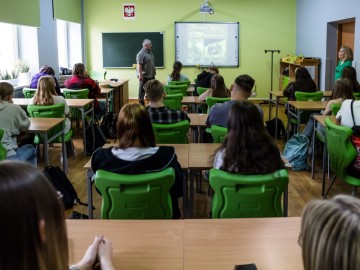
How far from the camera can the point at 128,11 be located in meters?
11.3

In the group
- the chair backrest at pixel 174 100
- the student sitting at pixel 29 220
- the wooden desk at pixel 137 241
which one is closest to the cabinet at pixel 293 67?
the chair backrest at pixel 174 100

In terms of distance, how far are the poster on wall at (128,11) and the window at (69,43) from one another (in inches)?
45.9

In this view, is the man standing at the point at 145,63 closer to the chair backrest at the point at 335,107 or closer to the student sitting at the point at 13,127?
the chair backrest at the point at 335,107

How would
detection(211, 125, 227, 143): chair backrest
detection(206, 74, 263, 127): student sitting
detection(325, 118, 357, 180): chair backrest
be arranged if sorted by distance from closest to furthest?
detection(325, 118, 357, 180): chair backrest → detection(211, 125, 227, 143): chair backrest → detection(206, 74, 263, 127): student sitting

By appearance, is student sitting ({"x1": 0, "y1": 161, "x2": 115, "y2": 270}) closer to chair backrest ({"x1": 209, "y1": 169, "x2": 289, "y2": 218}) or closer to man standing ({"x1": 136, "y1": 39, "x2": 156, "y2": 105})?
chair backrest ({"x1": 209, "y1": 169, "x2": 289, "y2": 218})

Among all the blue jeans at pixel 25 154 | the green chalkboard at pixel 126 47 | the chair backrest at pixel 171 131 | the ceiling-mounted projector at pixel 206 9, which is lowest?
the blue jeans at pixel 25 154

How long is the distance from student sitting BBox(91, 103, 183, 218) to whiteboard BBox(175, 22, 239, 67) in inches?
348

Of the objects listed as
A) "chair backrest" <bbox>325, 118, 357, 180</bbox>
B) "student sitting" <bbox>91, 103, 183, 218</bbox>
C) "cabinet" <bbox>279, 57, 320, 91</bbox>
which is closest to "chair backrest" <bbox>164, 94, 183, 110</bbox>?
"chair backrest" <bbox>325, 118, 357, 180</bbox>

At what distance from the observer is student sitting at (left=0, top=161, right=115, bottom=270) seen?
91 centimetres

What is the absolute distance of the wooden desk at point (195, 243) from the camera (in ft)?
5.40

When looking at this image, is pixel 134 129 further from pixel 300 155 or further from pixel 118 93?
pixel 118 93

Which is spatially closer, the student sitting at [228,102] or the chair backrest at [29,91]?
the student sitting at [228,102]

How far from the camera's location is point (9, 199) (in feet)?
2.97

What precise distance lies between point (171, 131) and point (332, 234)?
10.2 feet
